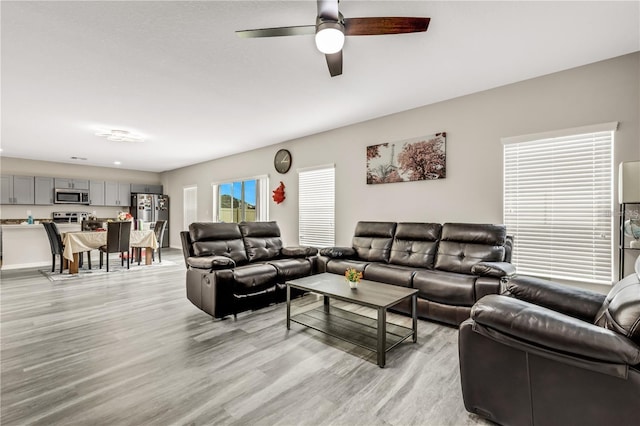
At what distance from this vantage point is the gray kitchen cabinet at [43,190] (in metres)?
7.41

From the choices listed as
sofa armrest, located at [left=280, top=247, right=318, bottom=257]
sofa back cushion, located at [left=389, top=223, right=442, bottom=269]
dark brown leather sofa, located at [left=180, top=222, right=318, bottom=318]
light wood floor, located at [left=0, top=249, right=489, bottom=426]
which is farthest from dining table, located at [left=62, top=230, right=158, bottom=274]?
sofa back cushion, located at [left=389, top=223, right=442, bottom=269]

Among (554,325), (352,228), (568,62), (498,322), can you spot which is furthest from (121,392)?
(568,62)

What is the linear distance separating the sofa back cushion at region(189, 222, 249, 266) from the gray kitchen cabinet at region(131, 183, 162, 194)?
684 centimetres

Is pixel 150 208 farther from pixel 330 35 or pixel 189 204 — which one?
pixel 330 35

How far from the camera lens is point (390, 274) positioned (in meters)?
3.34

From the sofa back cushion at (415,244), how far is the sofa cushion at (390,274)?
0.16 metres

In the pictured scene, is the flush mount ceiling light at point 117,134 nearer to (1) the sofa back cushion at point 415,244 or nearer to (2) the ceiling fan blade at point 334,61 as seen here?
(2) the ceiling fan blade at point 334,61

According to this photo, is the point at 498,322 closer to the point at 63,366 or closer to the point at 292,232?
the point at 63,366

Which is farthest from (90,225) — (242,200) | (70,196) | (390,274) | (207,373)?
(390,274)

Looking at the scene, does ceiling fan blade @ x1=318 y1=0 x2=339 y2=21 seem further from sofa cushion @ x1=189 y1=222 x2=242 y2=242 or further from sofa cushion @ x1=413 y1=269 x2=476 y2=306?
sofa cushion @ x1=189 y1=222 x2=242 y2=242

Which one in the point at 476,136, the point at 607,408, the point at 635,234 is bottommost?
the point at 607,408

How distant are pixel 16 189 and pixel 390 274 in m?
9.07

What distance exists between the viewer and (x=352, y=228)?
4.90 m

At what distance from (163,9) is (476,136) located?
11.4ft
